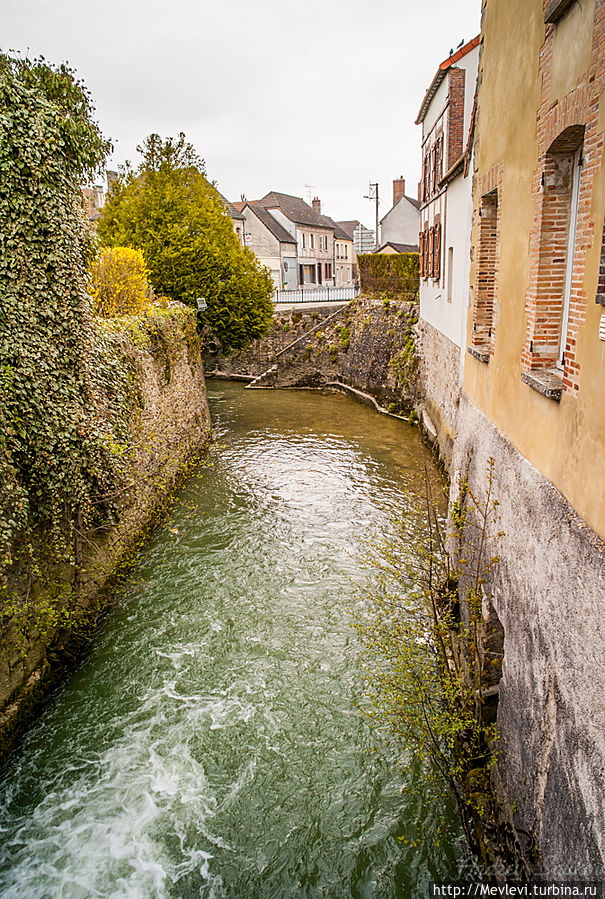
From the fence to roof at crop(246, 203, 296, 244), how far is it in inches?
495

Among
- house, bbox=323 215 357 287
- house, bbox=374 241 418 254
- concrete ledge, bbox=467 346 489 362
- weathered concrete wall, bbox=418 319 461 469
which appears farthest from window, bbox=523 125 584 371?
house, bbox=323 215 357 287

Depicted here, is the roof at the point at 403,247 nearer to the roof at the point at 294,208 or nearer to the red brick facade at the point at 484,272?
the roof at the point at 294,208

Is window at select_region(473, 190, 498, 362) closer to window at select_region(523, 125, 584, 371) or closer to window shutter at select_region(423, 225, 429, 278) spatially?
window at select_region(523, 125, 584, 371)

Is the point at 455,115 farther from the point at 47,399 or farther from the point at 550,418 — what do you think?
the point at 550,418

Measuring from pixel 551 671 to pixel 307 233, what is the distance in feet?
161

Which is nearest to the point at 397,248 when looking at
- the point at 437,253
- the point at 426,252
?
the point at 426,252

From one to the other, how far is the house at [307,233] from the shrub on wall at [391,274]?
68.9 feet

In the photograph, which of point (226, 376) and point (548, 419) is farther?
point (226, 376)

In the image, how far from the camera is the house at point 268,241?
142 ft

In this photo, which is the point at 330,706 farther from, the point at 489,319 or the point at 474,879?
the point at 489,319

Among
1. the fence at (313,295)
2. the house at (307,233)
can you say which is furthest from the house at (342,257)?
the fence at (313,295)

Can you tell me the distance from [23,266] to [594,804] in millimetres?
6927

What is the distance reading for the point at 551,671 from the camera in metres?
3.85

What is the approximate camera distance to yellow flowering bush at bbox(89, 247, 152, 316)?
12.1 meters
